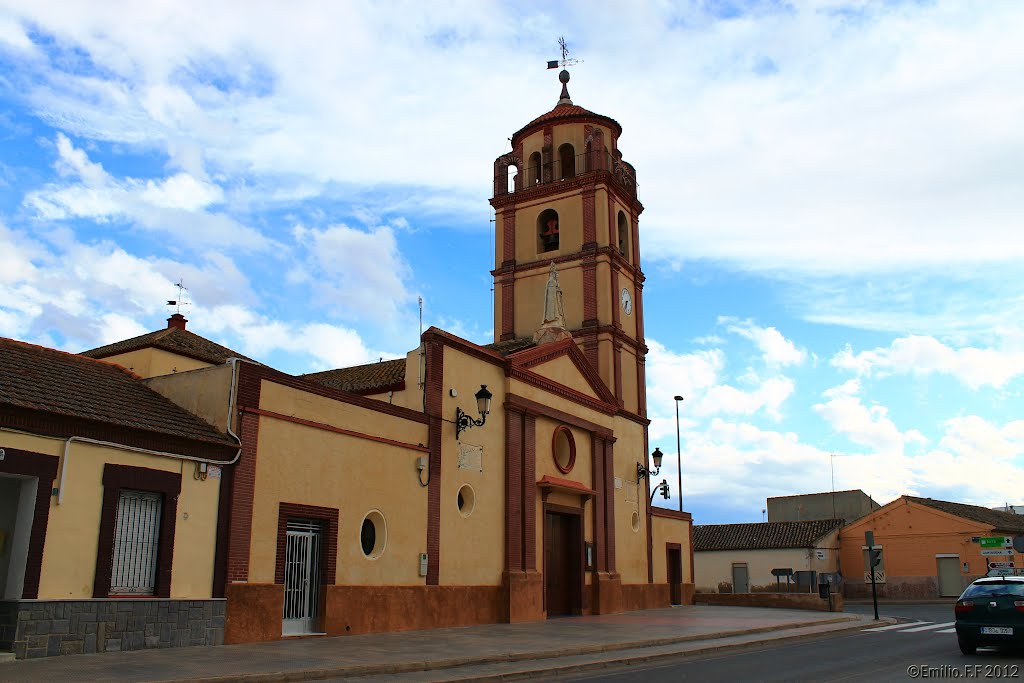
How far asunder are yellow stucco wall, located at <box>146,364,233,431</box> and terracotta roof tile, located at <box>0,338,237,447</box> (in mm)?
154

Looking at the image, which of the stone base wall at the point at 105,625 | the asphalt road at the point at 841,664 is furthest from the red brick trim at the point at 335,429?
the asphalt road at the point at 841,664

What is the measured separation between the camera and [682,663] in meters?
14.6

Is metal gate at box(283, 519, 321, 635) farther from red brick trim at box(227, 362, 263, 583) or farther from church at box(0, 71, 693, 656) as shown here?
red brick trim at box(227, 362, 263, 583)

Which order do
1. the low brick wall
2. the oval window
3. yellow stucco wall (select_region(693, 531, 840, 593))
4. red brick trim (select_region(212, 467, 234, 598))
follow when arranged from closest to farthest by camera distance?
red brick trim (select_region(212, 467, 234, 598)), the oval window, the low brick wall, yellow stucco wall (select_region(693, 531, 840, 593))

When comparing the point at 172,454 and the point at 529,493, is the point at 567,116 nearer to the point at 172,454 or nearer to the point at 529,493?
the point at 529,493

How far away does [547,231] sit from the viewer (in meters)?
35.8

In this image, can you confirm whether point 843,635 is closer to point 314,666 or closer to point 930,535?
point 314,666

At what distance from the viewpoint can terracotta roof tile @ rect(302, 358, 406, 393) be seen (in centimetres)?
2281

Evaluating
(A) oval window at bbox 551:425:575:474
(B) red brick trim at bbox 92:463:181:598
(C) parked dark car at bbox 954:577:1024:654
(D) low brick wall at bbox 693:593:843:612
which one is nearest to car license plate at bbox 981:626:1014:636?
(C) parked dark car at bbox 954:577:1024:654

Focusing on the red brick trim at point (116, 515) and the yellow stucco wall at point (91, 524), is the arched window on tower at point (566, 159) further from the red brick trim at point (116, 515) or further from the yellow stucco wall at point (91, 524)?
the red brick trim at point (116, 515)

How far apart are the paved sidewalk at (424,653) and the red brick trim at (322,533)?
1.36 m

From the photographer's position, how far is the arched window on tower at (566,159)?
118ft

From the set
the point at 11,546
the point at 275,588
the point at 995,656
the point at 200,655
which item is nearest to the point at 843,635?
the point at 995,656

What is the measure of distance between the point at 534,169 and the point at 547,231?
2.82 m
